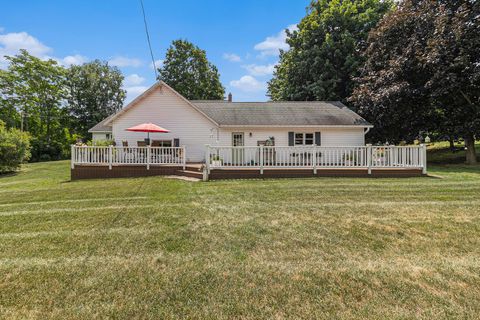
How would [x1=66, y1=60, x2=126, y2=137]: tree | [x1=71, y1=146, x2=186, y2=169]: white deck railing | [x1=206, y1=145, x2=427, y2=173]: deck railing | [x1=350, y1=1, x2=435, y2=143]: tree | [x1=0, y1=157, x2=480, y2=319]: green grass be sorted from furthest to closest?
[x1=66, y1=60, x2=126, y2=137]: tree < [x1=350, y1=1, x2=435, y2=143]: tree < [x1=71, y1=146, x2=186, y2=169]: white deck railing < [x1=206, y1=145, x2=427, y2=173]: deck railing < [x1=0, y1=157, x2=480, y2=319]: green grass

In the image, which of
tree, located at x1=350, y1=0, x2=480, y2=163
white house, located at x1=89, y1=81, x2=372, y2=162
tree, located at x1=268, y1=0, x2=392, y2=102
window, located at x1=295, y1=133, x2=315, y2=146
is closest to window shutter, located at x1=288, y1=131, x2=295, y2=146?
white house, located at x1=89, y1=81, x2=372, y2=162

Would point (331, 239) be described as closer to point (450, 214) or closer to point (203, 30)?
point (450, 214)

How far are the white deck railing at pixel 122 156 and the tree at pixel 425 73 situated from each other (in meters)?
13.1

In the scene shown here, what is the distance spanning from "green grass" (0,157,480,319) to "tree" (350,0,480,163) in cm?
1071

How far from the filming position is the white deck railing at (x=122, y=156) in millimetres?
12109

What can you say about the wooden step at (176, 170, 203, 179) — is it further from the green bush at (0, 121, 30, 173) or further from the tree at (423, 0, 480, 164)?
the tree at (423, 0, 480, 164)

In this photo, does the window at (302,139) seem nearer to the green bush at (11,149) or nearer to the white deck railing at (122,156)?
the white deck railing at (122,156)

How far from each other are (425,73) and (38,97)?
4049 centimetres

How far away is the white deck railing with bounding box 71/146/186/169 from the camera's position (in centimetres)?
1211

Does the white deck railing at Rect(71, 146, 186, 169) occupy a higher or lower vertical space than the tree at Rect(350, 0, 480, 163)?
lower

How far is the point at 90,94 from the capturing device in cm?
3831

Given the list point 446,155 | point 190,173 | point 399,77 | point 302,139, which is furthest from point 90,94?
point 446,155

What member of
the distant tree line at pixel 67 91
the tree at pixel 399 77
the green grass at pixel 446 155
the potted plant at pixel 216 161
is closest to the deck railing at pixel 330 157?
the potted plant at pixel 216 161

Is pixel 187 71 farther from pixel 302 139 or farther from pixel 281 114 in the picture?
pixel 302 139
